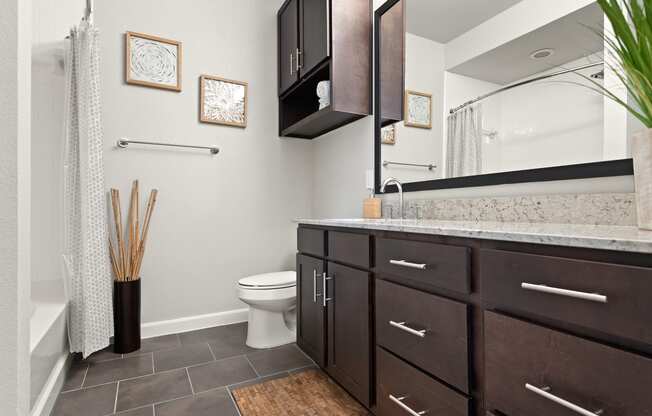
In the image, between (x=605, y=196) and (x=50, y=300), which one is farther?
(x=50, y=300)

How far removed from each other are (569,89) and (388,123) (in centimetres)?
97

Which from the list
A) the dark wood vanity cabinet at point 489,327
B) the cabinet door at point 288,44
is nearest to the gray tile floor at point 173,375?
the dark wood vanity cabinet at point 489,327

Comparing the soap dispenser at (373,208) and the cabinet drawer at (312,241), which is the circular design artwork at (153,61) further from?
the soap dispenser at (373,208)

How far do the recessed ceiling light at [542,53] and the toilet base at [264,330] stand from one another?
1903 millimetres

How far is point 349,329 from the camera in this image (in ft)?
4.81

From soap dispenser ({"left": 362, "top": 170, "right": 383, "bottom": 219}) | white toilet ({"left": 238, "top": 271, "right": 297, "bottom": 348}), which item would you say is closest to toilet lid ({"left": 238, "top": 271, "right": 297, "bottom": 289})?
white toilet ({"left": 238, "top": 271, "right": 297, "bottom": 348})

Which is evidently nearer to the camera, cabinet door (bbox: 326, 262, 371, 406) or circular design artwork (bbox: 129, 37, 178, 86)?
cabinet door (bbox: 326, 262, 371, 406)

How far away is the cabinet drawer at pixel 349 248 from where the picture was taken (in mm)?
1374

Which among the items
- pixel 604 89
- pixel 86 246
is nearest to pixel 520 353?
pixel 604 89

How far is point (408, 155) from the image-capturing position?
1.91 metres

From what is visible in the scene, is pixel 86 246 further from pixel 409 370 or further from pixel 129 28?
pixel 409 370

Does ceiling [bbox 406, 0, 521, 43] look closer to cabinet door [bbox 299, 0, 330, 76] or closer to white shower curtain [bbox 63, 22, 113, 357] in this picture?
cabinet door [bbox 299, 0, 330, 76]

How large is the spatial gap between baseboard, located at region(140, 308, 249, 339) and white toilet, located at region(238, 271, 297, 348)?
1.53 ft

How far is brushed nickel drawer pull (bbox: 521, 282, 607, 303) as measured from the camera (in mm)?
657
